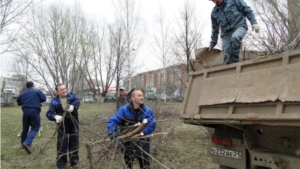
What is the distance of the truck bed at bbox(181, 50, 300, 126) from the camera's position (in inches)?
97.8

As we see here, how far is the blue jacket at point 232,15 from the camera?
444 cm

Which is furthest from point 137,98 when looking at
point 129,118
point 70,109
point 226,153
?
point 70,109

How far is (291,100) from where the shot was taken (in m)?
2.41

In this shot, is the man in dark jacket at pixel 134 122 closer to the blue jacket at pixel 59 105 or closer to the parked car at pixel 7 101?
the blue jacket at pixel 59 105

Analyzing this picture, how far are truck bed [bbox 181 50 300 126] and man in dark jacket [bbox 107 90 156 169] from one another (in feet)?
1.84

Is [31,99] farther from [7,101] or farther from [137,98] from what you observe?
[7,101]

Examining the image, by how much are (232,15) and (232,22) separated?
11 cm

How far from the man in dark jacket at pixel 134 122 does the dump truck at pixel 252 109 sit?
1.80ft

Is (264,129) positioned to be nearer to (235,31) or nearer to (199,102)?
(199,102)

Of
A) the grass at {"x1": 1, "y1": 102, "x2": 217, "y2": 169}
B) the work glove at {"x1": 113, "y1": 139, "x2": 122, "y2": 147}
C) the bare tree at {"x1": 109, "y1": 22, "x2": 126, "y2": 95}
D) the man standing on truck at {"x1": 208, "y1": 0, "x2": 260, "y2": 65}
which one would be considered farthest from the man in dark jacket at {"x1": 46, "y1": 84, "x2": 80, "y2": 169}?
the bare tree at {"x1": 109, "y1": 22, "x2": 126, "y2": 95}

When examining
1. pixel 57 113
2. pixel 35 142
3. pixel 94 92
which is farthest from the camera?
pixel 94 92

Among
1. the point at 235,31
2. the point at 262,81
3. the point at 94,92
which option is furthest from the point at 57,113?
the point at 94,92

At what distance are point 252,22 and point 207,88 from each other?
66.5 inches

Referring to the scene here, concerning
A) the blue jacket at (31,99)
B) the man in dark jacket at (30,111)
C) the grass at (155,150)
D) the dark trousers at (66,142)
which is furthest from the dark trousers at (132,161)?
the blue jacket at (31,99)
